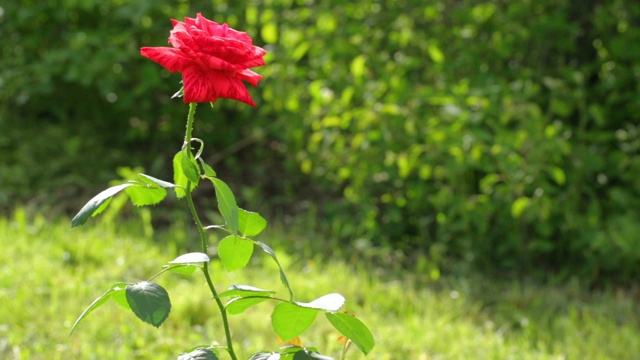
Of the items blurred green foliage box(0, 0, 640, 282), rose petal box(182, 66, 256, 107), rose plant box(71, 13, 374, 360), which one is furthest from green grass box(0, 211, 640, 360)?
rose petal box(182, 66, 256, 107)

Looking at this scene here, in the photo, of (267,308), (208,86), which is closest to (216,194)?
(208,86)

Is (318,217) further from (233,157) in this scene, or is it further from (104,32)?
(104,32)

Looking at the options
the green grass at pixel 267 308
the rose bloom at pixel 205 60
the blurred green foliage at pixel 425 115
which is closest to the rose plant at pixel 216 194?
the rose bloom at pixel 205 60

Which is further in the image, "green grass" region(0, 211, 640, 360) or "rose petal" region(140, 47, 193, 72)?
"green grass" region(0, 211, 640, 360)

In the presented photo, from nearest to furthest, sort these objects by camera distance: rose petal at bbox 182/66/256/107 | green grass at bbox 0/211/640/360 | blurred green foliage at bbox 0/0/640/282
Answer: rose petal at bbox 182/66/256/107 → green grass at bbox 0/211/640/360 → blurred green foliage at bbox 0/0/640/282

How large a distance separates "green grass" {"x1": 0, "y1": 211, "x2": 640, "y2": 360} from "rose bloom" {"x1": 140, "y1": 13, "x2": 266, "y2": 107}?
5.30ft

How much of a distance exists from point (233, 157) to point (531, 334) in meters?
2.56

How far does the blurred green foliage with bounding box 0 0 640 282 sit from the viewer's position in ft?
13.6

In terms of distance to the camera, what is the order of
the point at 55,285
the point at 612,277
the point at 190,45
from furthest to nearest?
the point at 612,277 → the point at 55,285 → the point at 190,45

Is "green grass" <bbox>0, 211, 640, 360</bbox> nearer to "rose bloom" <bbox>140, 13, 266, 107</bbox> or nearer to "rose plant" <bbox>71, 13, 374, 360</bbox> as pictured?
"rose plant" <bbox>71, 13, 374, 360</bbox>

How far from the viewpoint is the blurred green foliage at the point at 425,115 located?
4156mm

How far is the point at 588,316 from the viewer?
361cm

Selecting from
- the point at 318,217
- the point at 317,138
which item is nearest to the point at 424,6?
the point at 317,138

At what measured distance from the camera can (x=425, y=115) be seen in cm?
433
